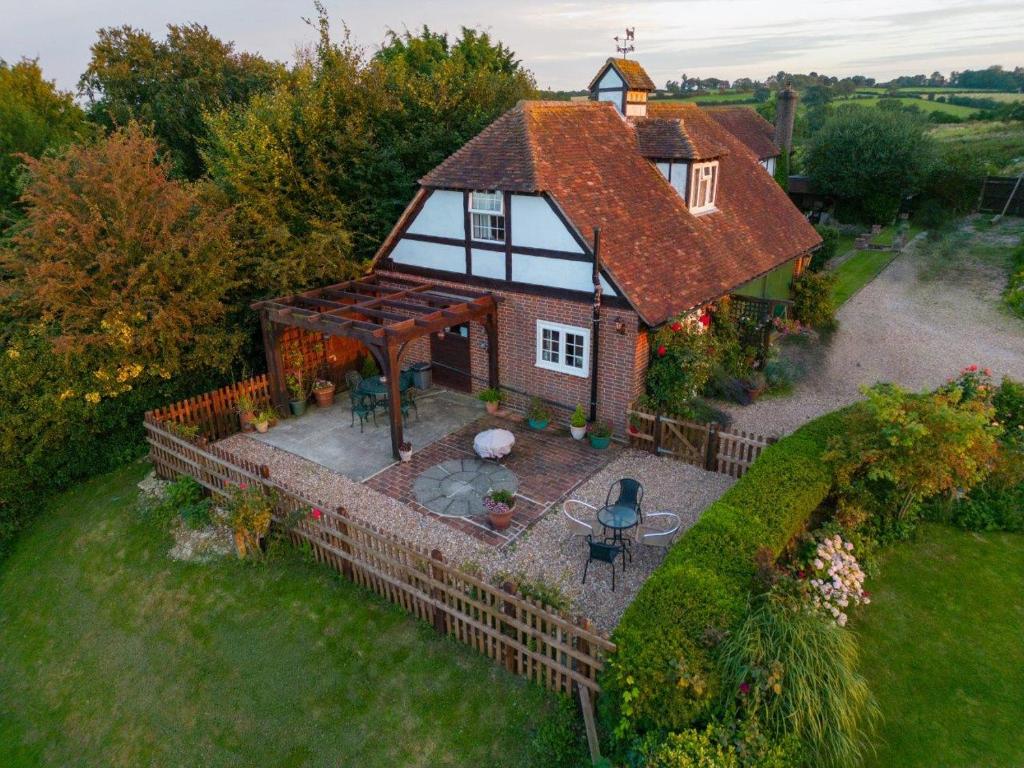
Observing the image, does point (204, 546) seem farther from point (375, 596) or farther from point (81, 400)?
point (81, 400)

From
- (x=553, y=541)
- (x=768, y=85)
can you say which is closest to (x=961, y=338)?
(x=553, y=541)

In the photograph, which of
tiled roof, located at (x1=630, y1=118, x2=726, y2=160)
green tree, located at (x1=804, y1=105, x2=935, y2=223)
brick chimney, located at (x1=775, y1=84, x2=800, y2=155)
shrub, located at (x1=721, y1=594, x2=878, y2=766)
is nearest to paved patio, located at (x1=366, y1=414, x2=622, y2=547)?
shrub, located at (x1=721, y1=594, x2=878, y2=766)

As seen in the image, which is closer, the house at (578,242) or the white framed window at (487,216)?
the house at (578,242)

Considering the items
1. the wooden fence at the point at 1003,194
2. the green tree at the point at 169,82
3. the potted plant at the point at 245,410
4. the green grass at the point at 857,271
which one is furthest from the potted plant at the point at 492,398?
the wooden fence at the point at 1003,194

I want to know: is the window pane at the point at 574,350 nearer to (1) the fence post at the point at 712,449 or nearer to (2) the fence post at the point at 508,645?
(1) the fence post at the point at 712,449

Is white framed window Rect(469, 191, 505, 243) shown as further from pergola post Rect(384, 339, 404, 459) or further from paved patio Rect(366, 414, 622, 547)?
paved patio Rect(366, 414, 622, 547)

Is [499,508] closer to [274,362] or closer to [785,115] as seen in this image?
[274,362]
